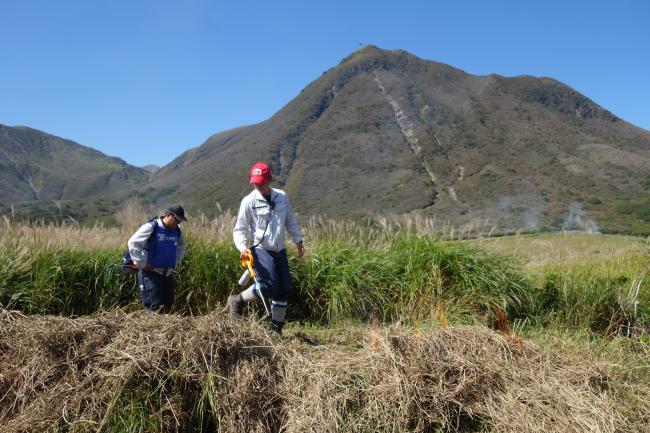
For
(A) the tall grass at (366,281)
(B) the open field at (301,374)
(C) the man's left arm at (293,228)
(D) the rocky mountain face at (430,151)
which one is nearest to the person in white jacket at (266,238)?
(C) the man's left arm at (293,228)

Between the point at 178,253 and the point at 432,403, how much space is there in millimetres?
3193

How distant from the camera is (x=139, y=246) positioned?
477 cm

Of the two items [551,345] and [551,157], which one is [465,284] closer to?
[551,345]

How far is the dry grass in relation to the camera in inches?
122

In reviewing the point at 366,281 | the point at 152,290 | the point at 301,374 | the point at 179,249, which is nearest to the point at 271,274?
the point at 179,249

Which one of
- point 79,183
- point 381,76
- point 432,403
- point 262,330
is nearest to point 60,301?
point 262,330

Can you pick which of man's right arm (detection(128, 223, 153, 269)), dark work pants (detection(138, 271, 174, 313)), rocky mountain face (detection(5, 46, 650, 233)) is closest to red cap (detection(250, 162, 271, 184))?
man's right arm (detection(128, 223, 153, 269))

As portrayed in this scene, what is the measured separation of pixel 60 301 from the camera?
18.2ft

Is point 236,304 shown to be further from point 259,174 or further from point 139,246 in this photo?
point 259,174

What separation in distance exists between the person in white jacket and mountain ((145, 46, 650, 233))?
7011cm

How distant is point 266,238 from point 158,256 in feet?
Result: 3.82

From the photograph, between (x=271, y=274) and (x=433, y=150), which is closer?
(x=271, y=274)

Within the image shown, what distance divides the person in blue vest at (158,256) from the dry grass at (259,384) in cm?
127

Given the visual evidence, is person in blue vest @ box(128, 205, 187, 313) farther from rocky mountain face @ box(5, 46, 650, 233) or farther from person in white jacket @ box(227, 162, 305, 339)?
rocky mountain face @ box(5, 46, 650, 233)
